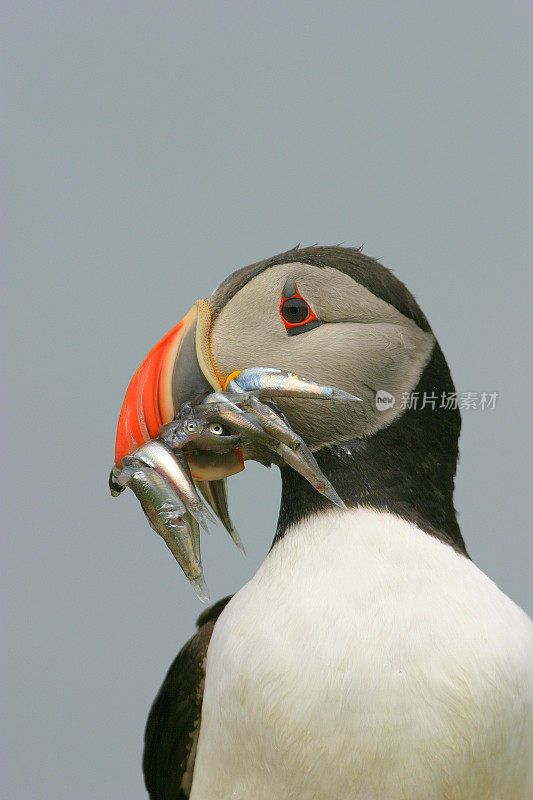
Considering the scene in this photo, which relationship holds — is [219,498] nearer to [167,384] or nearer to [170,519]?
[170,519]

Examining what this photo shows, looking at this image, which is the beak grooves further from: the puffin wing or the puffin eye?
the puffin wing

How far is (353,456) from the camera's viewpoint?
2.34 m

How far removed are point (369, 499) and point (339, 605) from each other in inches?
11.1

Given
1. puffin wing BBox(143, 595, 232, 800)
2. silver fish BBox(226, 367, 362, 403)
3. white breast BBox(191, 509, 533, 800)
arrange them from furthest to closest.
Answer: puffin wing BBox(143, 595, 232, 800), silver fish BBox(226, 367, 362, 403), white breast BBox(191, 509, 533, 800)

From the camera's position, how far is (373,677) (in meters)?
2.11

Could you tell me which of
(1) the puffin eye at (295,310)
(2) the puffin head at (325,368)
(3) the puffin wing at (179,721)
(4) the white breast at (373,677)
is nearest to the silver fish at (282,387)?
(2) the puffin head at (325,368)

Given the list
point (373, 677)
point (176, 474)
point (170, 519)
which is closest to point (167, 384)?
point (176, 474)

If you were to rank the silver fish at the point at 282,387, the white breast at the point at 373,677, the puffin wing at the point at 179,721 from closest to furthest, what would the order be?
1. the white breast at the point at 373,677
2. the silver fish at the point at 282,387
3. the puffin wing at the point at 179,721

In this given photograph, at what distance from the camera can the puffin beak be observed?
234 cm

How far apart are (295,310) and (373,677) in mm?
901

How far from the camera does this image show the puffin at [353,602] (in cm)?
212

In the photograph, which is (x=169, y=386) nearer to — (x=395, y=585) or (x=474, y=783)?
(x=395, y=585)
